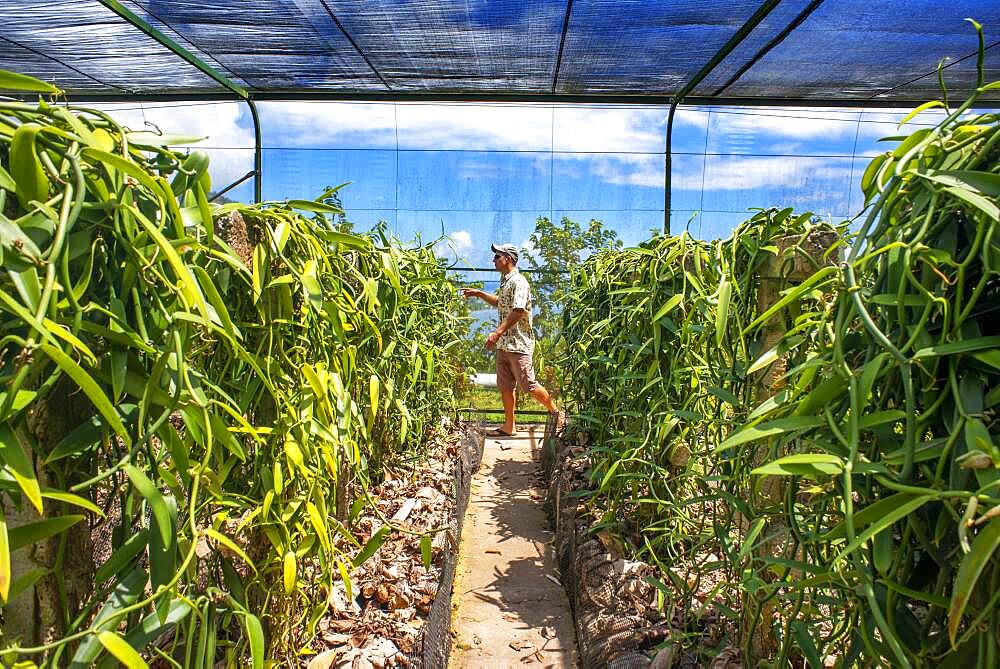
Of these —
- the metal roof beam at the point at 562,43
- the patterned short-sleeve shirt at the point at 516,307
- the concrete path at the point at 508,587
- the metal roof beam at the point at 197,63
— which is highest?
the metal roof beam at the point at 562,43

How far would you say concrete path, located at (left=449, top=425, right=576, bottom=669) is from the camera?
6.35ft

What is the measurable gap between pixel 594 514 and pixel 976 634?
1.63 metres

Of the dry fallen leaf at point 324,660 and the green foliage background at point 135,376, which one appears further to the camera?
the dry fallen leaf at point 324,660

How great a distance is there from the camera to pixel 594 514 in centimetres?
215

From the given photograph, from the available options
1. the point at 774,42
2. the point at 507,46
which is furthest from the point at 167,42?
the point at 774,42

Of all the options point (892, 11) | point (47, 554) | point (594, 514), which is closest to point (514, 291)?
point (594, 514)

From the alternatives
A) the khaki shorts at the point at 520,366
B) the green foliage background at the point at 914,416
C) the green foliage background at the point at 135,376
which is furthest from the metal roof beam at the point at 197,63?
the green foliage background at the point at 914,416

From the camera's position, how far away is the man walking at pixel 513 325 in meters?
4.01

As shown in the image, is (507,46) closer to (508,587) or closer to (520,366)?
(520,366)

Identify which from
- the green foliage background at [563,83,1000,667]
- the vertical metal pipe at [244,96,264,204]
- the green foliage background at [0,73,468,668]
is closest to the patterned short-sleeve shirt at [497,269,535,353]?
the vertical metal pipe at [244,96,264,204]

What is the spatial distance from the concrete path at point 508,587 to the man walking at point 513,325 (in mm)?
803

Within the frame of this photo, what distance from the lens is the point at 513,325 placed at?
4105 millimetres

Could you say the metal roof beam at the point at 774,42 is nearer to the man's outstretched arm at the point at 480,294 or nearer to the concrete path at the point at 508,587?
the man's outstretched arm at the point at 480,294

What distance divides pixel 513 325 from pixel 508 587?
199 centimetres
